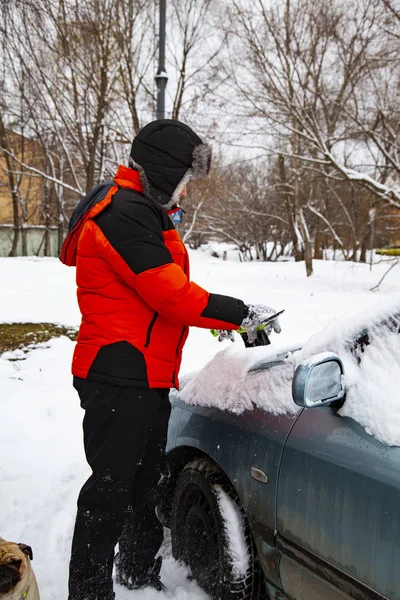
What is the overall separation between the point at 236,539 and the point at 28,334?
5.88 m

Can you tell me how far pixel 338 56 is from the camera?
427 inches

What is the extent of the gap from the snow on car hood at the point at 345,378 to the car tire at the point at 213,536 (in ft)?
1.09

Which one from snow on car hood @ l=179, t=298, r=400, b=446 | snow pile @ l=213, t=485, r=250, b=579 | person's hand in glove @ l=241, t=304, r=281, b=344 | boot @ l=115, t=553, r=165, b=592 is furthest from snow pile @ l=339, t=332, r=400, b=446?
boot @ l=115, t=553, r=165, b=592

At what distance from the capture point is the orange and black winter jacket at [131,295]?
1.78 m

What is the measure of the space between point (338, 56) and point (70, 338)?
8.57 m

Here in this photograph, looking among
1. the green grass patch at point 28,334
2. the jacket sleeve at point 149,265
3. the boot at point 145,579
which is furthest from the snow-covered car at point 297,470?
the green grass patch at point 28,334

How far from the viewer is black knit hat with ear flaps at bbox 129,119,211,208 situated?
189 cm

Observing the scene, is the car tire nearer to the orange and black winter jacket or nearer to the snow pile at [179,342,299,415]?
the snow pile at [179,342,299,415]

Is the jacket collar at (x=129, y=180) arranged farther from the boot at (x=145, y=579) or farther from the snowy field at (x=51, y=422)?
the boot at (x=145, y=579)

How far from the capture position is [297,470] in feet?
5.46

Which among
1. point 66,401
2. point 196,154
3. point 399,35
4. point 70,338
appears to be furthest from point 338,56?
point 196,154

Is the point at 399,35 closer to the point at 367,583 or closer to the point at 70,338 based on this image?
the point at 70,338

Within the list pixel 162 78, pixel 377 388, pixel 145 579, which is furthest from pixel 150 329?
pixel 162 78

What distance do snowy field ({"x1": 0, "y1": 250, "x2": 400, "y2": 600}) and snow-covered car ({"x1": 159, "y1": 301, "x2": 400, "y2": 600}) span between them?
207 millimetres
